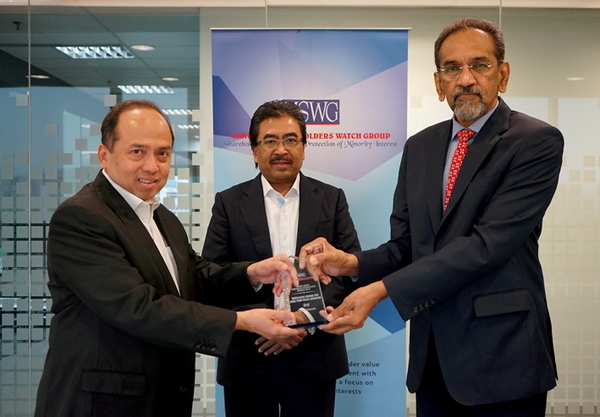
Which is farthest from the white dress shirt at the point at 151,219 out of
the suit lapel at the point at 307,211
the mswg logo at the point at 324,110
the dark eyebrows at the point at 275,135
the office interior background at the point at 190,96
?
the office interior background at the point at 190,96

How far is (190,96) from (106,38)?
92 cm

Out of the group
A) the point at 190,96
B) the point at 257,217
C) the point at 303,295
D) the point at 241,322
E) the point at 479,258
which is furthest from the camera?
the point at 190,96

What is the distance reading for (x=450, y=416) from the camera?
2.41m

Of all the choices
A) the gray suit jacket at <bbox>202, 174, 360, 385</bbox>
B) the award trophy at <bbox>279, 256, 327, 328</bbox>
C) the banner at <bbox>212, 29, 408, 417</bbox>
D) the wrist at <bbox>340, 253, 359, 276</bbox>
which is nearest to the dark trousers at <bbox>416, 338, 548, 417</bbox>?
the award trophy at <bbox>279, 256, 327, 328</bbox>

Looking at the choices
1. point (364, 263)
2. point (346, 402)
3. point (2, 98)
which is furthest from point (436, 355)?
point (2, 98)

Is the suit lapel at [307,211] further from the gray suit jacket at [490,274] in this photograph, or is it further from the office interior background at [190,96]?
the office interior background at [190,96]

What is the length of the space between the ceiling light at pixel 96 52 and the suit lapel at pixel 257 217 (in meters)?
2.30

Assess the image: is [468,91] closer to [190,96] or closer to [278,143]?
[278,143]

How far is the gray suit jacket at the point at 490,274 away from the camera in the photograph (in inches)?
86.6

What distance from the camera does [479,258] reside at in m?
2.20

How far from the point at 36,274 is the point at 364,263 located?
3.48 meters

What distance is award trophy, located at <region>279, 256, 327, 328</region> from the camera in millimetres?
2545

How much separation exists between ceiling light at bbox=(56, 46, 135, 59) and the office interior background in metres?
0.02

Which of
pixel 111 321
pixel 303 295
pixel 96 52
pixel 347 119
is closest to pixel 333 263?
pixel 303 295
